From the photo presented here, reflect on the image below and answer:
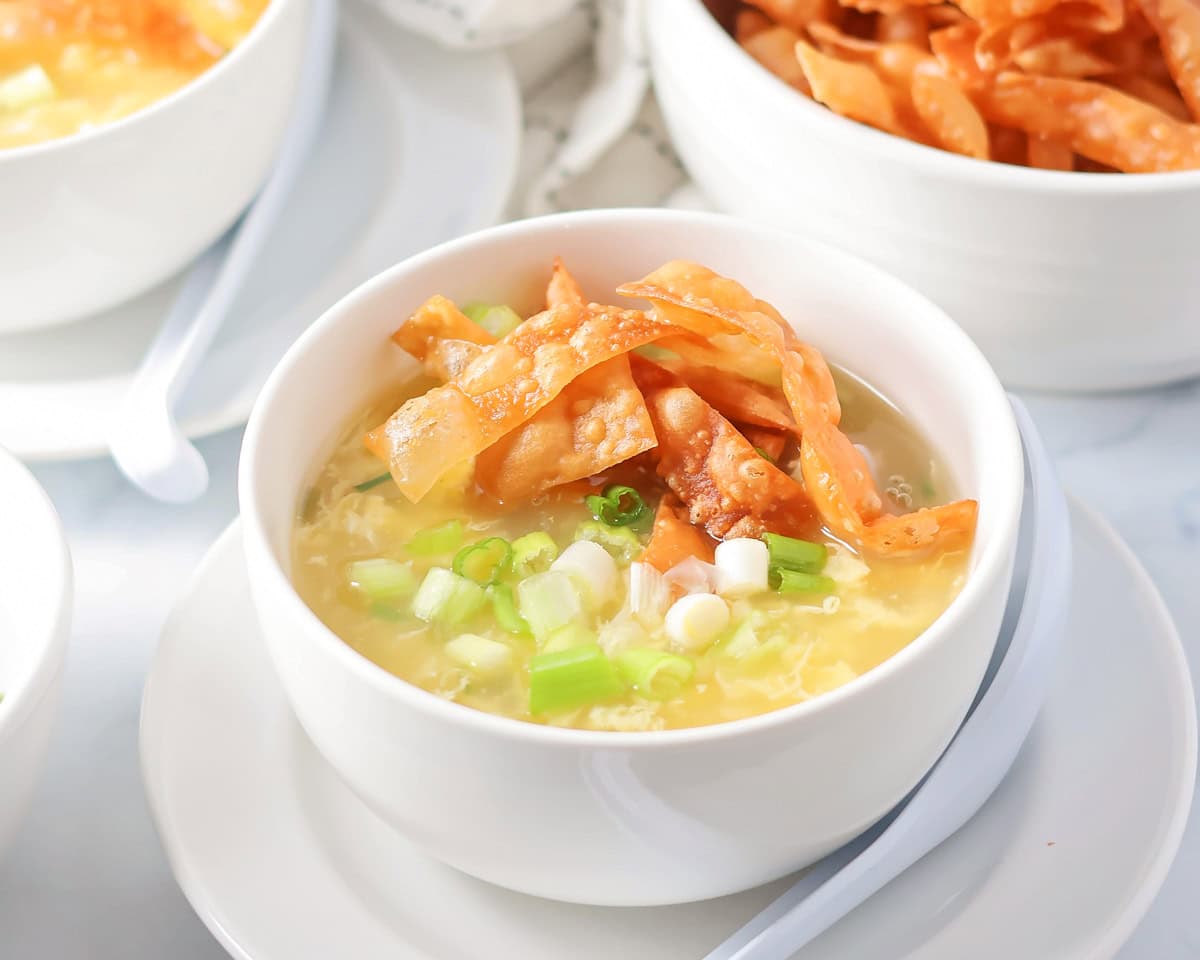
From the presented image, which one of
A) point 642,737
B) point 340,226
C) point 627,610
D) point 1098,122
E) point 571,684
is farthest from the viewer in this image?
point 340,226

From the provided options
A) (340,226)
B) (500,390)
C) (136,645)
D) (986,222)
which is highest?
(500,390)

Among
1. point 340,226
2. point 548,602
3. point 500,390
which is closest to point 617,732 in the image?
point 548,602

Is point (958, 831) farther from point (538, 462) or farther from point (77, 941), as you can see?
point (77, 941)

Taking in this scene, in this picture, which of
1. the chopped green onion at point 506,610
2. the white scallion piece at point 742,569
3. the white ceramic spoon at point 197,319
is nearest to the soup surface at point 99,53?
the white ceramic spoon at point 197,319

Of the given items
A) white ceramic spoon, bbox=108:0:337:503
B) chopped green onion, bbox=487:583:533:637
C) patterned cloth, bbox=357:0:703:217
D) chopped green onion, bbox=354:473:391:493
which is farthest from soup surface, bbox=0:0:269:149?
chopped green onion, bbox=487:583:533:637

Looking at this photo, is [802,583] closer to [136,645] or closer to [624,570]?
[624,570]

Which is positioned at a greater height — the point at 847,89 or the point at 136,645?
the point at 847,89

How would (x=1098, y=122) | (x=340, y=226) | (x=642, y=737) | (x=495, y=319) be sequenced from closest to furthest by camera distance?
(x=642, y=737) < (x=495, y=319) < (x=1098, y=122) < (x=340, y=226)
